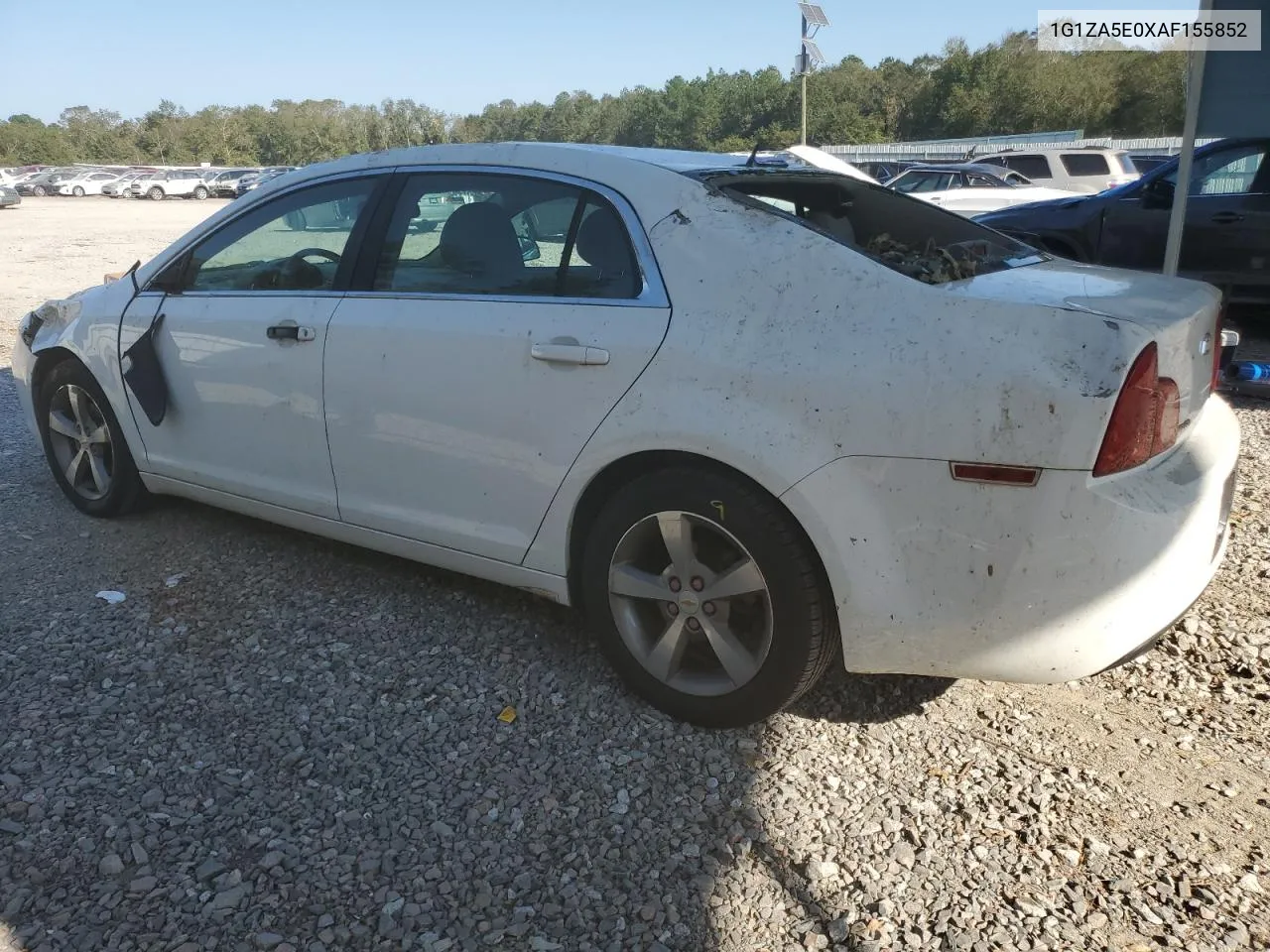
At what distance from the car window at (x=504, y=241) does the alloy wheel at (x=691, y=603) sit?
2.36 ft

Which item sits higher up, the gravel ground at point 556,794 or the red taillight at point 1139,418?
the red taillight at point 1139,418

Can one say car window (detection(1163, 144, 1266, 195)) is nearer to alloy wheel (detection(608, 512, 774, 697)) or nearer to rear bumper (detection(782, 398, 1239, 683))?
rear bumper (detection(782, 398, 1239, 683))

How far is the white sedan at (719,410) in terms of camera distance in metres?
2.29

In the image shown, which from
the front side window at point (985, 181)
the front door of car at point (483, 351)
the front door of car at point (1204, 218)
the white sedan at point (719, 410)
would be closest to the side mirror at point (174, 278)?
the white sedan at point (719, 410)

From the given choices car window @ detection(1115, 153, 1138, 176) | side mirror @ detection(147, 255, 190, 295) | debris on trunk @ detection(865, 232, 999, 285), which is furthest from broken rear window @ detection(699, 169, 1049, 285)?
car window @ detection(1115, 153, 1138, 176)

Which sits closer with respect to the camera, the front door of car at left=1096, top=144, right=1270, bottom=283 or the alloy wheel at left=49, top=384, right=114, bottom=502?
the alloy wheel at left=49, top=384, right=114, bottom=502

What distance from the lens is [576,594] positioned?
3.12m

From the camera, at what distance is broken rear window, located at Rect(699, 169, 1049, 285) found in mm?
2938

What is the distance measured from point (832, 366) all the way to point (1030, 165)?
2035cm

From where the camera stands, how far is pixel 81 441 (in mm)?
4551

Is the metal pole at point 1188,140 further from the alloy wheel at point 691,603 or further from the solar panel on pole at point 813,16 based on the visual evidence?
the solar panel on pole at point 813,16

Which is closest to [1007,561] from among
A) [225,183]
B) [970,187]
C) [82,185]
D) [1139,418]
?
[1139,418]

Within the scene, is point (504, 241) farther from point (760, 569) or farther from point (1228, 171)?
point (1228, 171)

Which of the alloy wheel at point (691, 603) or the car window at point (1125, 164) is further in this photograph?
the car window at point (1125, 164)
